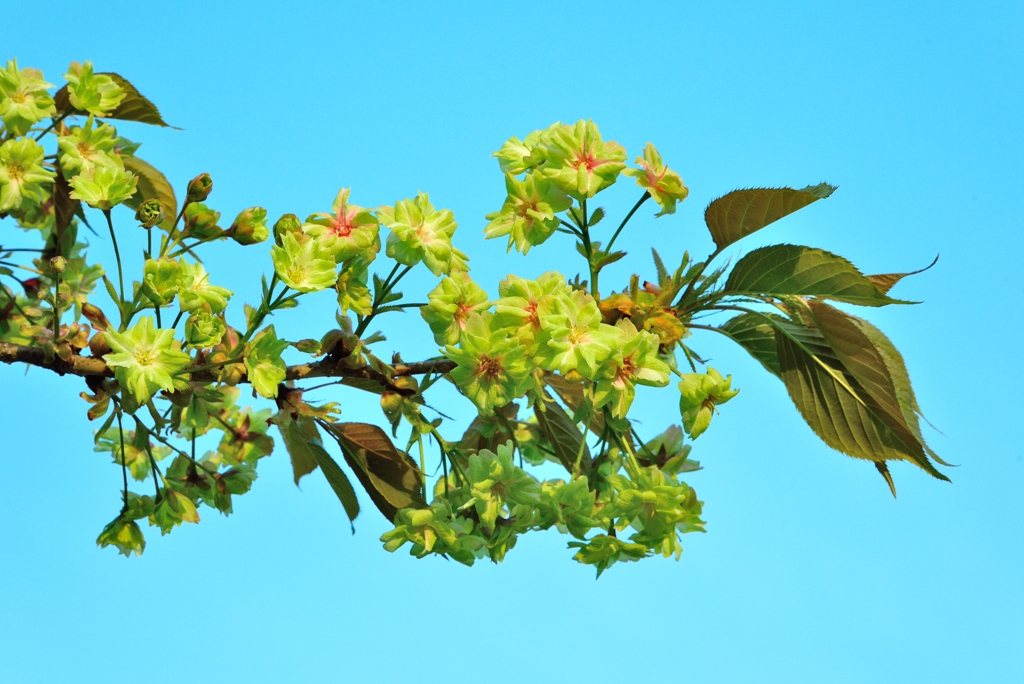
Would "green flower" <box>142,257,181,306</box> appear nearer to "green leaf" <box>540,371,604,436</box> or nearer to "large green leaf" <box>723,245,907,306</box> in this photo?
"green leaf" <box>540,371,604,436</box>

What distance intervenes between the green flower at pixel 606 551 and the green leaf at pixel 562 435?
0.60 feet

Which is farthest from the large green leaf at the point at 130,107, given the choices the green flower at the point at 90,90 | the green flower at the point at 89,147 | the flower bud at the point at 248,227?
the flower bud at the point at 248,227

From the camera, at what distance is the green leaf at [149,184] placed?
2520 mm

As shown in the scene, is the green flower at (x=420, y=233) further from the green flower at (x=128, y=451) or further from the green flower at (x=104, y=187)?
the green flower at (x=128, y=451)

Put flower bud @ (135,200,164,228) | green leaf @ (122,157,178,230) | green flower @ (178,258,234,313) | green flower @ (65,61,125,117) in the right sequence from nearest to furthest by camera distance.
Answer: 1. green flower @ (178,258,234,313)
2. flower bud @ (135,200,164,228)
3. green flower @ (65,61,125,117)
4. green leaf @ (122,157,178,230)

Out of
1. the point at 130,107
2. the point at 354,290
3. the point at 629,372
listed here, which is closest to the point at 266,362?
the point at 354,290

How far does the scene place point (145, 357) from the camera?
1.63m

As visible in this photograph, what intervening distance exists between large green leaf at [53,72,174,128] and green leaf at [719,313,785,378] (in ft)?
5.23

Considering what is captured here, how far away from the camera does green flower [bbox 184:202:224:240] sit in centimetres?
202

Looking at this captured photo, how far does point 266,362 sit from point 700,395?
809 mm

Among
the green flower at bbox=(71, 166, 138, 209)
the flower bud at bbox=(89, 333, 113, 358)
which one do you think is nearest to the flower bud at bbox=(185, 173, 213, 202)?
the green flower at bbox=(71, 166, 138, 209)

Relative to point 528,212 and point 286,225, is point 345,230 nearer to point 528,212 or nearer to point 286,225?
point 286,225

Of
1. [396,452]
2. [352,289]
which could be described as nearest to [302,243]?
[352,289]

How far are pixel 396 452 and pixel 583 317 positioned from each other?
0.61 metres
